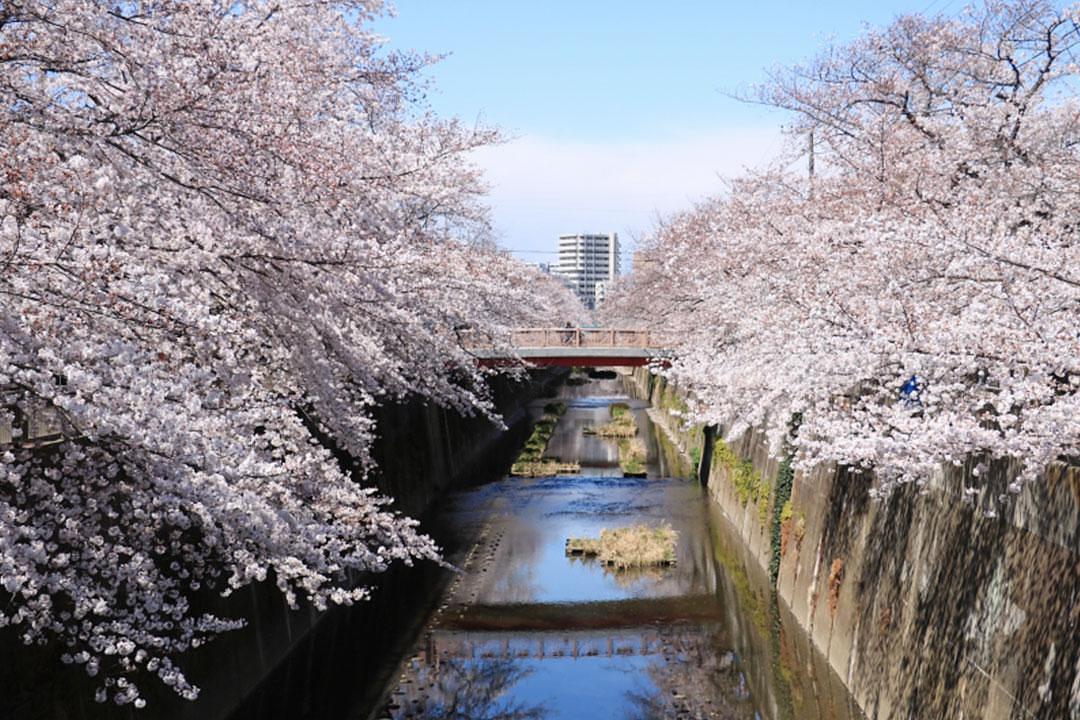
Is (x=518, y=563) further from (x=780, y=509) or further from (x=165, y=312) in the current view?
(x=165, y=312)

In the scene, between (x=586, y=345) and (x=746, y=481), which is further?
(x=586, y=345)

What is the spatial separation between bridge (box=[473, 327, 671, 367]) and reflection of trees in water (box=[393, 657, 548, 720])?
60.4ft

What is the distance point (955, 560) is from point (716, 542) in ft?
42.2

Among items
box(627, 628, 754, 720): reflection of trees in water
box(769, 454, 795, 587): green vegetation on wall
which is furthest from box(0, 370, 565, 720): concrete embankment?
box(769, 454, 795, 587): green vegetation on wall

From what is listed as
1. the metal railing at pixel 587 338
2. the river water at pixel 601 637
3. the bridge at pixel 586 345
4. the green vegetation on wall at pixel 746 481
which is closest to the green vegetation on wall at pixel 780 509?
the river water at pixel 601 637

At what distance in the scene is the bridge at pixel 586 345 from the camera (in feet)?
109

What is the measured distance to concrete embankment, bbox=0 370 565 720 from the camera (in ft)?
28.2

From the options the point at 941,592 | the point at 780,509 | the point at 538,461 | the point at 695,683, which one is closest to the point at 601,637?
the point at 695,683

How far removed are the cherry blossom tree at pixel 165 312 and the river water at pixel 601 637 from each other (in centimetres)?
479

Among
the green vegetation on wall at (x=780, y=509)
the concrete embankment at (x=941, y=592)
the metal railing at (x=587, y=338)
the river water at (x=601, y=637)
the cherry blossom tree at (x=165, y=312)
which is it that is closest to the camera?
the cherry blossom tree at (x=165, y=312)

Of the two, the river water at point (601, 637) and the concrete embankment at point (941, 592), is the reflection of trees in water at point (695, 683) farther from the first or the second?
the concrete embankment at point (941, 592)

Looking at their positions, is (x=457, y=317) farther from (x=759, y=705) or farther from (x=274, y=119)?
(x=274, y=119)

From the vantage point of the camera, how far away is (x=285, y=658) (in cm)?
1479

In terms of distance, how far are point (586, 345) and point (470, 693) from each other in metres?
20.4
